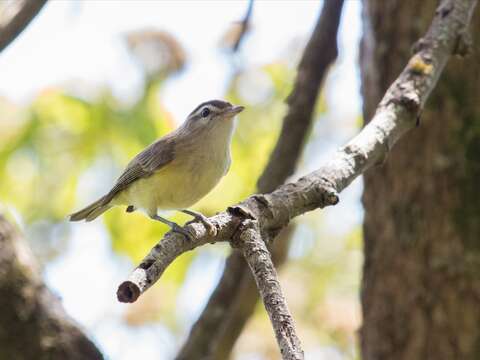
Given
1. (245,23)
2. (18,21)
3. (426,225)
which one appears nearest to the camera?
(18,21)

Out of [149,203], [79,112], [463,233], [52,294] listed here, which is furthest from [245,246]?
[79,112]

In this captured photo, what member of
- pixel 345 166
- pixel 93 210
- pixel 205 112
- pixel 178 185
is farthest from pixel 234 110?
pixel 345 166

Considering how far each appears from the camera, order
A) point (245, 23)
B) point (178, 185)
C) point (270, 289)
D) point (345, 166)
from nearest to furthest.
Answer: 1. point (270, 289)
2. point (345, 166)
3. point (178, 185)
4. point (245, 23)

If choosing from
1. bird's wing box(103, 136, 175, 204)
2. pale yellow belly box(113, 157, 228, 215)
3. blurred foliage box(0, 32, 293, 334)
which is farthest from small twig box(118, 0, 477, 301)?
blurred foliage box(0, 32, 293, 334)

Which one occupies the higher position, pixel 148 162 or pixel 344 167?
pixel 148 162

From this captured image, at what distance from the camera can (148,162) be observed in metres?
4.62

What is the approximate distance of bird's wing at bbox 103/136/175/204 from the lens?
179 inches

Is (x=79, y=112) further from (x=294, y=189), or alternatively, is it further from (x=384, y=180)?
(x=294, y=189)

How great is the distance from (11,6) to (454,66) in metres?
2.99

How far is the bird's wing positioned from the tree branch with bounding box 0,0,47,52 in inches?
62.2

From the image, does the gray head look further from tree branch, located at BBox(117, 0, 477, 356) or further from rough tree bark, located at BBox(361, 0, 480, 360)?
tree branch, located at BBox(117, 0, 477, 356)

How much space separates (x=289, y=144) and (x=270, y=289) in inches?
109

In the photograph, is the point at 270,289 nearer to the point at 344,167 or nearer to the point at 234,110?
the point at 344,167

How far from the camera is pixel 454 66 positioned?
495 cm
